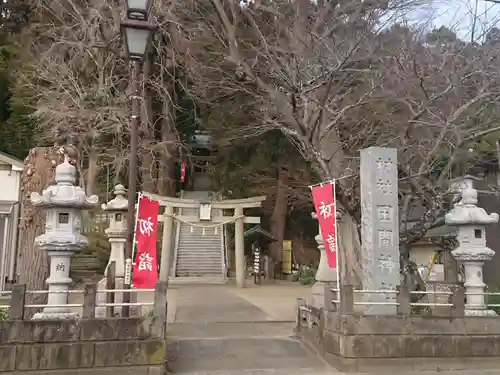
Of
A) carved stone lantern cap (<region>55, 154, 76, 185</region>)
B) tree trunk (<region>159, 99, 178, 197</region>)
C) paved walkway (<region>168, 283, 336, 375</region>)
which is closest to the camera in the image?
carved stone lantern cap (<region>55, 154, 76, 185</region>)

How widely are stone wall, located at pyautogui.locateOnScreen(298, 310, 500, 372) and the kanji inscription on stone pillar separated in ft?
1.72

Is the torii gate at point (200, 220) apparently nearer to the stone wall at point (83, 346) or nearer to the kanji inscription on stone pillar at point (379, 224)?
the kanji inscription on stone pillar at point (379, 224)

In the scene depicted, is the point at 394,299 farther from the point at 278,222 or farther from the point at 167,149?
the point at 278,222

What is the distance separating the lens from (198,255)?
25.5 metres

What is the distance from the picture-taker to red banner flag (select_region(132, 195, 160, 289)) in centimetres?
838

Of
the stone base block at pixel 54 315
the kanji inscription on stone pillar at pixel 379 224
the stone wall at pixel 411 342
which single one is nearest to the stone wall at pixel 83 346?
the stone base block at pixel 54 315

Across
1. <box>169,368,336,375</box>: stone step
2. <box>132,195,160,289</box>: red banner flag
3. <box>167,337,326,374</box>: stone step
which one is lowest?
<box>169,368,336,375</box>: stone step

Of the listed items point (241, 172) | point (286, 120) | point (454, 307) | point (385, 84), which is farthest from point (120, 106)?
point (454, 307)

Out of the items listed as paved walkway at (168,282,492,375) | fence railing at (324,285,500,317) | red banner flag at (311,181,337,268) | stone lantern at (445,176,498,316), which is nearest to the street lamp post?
paved walkway at (168,282,492,375)

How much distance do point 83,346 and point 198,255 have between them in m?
18.3

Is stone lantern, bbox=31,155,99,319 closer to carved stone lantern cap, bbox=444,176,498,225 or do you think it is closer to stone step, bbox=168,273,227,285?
carved stone lantern cap, bbox=444,176,498,225

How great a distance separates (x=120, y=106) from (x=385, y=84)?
435 inches

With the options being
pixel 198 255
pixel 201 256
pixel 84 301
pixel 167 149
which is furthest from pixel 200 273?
pixel 84 301

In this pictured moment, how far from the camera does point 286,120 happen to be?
13.3 m
